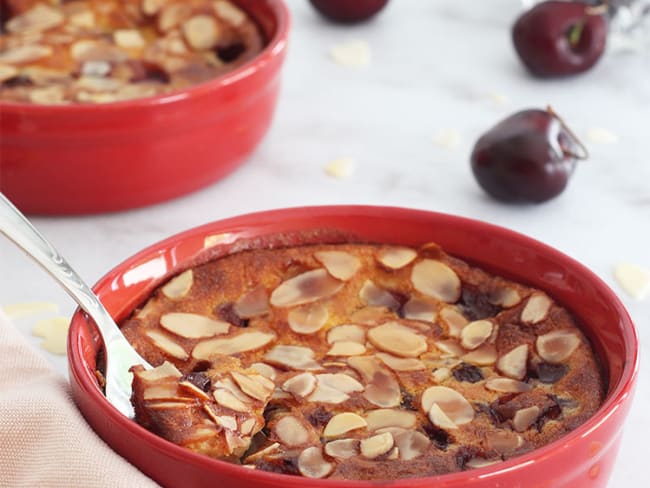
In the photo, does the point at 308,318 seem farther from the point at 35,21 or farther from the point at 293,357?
the point at 35,21

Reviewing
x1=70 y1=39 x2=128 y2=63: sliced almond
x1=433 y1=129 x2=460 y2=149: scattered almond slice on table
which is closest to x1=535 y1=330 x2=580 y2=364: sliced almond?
x1=433 y1=129 x2=460 y2=149: scattered almond slice on table

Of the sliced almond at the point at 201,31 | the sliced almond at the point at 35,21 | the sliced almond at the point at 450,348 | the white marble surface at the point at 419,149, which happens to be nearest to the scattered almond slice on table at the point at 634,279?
the white marble surface at the point at 419,149

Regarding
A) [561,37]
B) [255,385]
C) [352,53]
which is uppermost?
[255,385]

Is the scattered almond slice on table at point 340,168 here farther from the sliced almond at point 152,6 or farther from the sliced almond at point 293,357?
the sliced almond at point 293,357

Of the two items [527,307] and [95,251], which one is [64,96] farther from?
[527,307]

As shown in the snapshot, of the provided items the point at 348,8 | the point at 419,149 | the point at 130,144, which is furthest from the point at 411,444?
the point at 348,8

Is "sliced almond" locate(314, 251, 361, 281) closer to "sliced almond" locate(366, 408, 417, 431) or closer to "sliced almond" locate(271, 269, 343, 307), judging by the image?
"sliced almond" locate(271, 269, 343, 307)
